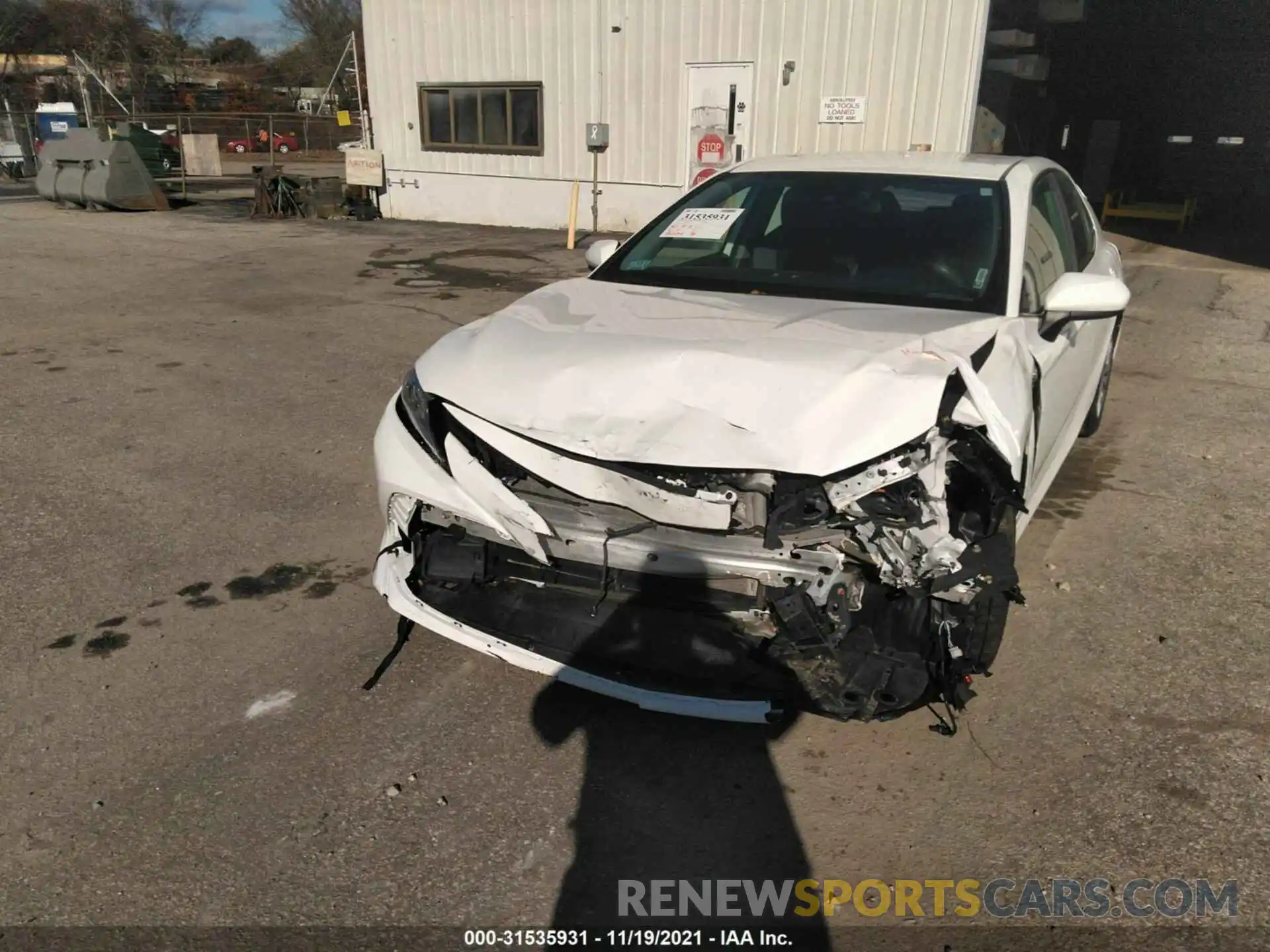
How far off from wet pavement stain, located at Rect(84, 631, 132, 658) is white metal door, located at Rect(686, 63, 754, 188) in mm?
11033

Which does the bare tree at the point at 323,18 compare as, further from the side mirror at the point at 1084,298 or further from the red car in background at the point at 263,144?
the side mirror at the point at 1084,298

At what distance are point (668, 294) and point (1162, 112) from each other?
69.2 ft

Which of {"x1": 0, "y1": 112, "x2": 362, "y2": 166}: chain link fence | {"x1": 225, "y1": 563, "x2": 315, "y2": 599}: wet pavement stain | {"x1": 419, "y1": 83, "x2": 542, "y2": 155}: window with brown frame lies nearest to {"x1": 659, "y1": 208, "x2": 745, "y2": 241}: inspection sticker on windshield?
{"x1": 225, "y1": 563, "x2": 315, "y2": 599}: wet pavement stain

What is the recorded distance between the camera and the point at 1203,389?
6.61m

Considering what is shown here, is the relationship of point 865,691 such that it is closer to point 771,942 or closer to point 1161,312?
point 771,942

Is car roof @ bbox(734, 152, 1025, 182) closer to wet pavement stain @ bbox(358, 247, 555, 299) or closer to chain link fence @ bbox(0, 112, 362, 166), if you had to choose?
wet pavement stain @ bbox(358, 247, 555, 299)

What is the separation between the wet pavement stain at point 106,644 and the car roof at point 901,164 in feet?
10.9

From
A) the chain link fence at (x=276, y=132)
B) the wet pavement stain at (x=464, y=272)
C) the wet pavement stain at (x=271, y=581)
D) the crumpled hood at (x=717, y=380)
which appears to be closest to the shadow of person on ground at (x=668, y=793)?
the crumpled hood at (x=717, y=380)

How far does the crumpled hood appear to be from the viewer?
98.3 inches

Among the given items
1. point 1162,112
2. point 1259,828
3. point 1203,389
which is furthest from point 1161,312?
point 1162,112

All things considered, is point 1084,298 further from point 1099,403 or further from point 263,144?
point 263,144

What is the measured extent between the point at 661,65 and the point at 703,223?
35.1ft

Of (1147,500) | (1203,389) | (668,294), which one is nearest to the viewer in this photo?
(668,294)

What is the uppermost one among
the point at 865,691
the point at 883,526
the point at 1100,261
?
the point at 1100,261
